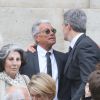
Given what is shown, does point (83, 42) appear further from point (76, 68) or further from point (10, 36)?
point (10, 36)

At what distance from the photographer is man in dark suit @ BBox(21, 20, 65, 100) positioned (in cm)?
561

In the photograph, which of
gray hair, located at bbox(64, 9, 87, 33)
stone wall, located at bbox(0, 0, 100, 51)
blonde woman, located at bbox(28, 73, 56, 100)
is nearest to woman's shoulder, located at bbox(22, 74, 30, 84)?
gray hair, located at bbox(64, 9, 87, 33)

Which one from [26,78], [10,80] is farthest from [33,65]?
[10,80]

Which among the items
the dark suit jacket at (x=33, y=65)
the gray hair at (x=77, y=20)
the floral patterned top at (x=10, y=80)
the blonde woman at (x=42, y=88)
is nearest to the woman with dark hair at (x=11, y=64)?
the floral patterned top at (x=10, y=80)

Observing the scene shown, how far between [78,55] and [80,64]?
0.36 feet

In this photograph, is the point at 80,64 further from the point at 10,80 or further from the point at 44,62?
the point at 10,80

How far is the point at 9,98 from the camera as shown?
3.62m

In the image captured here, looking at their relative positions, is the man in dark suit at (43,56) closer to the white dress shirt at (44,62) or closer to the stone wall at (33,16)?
the white dress shirt at (44,62)

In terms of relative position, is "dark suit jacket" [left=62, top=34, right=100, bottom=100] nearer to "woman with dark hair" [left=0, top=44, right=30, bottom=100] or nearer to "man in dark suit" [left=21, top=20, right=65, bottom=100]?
"man in dark suit" [left=21, top=20, right=65, bottom=100]

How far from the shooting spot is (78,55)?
530 cm

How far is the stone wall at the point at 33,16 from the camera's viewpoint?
7016 mm

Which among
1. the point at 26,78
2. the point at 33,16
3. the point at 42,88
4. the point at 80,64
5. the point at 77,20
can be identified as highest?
the point at 77,20

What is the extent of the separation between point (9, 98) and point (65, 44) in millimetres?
3644

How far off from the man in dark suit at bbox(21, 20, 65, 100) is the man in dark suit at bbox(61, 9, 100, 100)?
16cm
